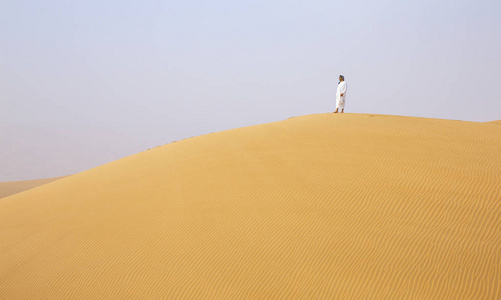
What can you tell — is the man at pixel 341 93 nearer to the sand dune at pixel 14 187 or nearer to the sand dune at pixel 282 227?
the sand dune at pixel 282 227

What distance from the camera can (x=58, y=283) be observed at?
5086mm

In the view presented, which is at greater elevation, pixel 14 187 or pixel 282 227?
pixel 282 227

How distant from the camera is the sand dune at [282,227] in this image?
14.4 feet

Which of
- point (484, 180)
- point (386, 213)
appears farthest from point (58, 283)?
point (484, 180)

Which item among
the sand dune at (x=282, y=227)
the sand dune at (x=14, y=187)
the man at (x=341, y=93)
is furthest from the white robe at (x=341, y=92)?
the sand dune at (x=14, y=187)

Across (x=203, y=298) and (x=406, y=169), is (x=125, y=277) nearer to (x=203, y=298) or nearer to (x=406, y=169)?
(x=203, y=298)

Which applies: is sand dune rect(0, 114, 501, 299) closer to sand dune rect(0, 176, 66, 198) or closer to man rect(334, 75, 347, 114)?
man rect(334, 75, 347, 114)

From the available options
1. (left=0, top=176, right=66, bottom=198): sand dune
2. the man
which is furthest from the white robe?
(left=0, top=176, right=66, bottom=198): sand dune

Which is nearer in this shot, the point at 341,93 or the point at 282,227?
the point at 282,227

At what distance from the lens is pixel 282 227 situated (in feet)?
17.6

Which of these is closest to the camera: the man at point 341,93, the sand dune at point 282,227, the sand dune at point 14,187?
the sand dune at point 282,227

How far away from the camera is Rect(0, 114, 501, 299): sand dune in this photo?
4.39m

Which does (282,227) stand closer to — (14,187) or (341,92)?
(341,92)

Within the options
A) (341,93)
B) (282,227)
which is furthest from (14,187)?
(282,227)
